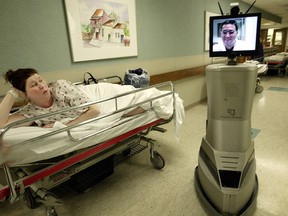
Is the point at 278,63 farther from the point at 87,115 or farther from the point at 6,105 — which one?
the point at 6,105

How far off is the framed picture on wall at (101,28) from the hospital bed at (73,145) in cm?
59

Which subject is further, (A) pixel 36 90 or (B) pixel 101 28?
(B) pixel 101 28

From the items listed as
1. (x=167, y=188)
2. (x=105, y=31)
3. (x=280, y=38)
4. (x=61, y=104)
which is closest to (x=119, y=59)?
(x=105, y=31)

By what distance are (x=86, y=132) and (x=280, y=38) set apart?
14480mm

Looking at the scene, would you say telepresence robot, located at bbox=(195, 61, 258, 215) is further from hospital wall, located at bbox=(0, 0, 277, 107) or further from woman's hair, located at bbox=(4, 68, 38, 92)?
hospital wall, located at bbox=(0, 0, 277, 107)

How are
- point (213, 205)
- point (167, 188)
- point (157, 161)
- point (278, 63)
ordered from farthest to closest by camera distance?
1. point (278, 63)
2. point (157, 161)
3. point (167, 188)
4. point (213, 205)

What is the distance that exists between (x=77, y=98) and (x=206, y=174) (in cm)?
113

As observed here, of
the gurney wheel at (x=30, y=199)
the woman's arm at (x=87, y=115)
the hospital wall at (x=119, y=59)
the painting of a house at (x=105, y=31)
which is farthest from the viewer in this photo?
the painting of a house at (x=105, y=31)

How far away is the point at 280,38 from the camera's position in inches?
476

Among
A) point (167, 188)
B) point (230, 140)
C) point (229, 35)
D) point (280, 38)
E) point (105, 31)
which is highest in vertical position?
point (280, 38)

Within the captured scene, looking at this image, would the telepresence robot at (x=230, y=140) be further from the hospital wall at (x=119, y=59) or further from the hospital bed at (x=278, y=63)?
the hospital bed at (x=278, y=63)

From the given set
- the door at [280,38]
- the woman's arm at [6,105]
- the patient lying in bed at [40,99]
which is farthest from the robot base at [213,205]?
the door at [280,38]

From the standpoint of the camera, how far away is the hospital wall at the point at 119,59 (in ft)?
5.91

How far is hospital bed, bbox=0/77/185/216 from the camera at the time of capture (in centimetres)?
106
